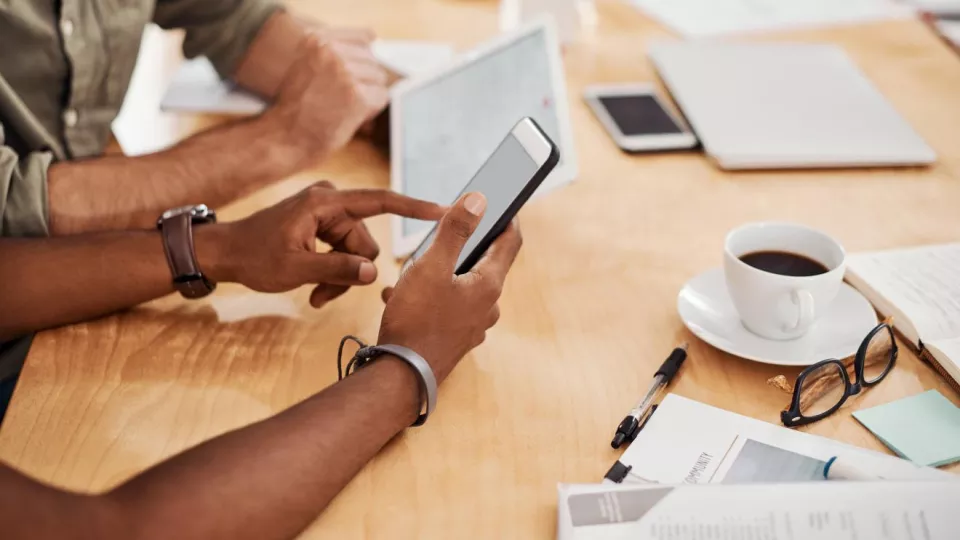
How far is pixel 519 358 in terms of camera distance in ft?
2.77

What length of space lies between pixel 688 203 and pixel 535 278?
9.7 inches

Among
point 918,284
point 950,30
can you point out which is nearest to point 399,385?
point 918,284

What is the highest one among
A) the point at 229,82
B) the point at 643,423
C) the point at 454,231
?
the point at 454,231

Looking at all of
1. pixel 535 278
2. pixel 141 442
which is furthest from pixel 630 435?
pixel 141 442

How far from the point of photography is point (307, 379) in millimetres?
817

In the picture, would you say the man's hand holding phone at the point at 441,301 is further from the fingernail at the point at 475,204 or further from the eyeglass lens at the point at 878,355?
the eyeglass lens at the point at 878,355

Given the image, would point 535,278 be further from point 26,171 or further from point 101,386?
point 26,171

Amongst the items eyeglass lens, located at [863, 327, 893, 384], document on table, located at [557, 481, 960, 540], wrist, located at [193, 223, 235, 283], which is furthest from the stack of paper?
wrist, located at [193, 223, 235, 283]

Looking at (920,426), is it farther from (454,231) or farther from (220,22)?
(220,22)

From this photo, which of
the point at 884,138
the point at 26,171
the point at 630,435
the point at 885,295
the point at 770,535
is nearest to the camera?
the point at 770,535

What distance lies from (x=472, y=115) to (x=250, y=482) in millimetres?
582

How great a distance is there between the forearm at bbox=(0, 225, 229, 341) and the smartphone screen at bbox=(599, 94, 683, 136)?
587mm

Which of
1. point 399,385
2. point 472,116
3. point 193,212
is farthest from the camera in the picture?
point 472,116

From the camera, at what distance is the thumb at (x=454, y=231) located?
0.74m
